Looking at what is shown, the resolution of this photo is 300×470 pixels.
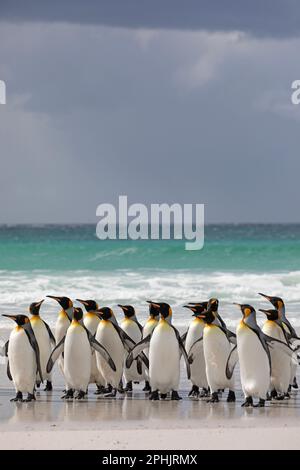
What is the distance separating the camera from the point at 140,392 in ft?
29.8

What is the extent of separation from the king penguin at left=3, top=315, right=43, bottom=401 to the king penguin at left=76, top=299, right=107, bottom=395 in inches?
21.0

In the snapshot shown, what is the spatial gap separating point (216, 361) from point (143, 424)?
4.11ft

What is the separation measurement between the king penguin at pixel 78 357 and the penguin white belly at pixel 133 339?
0.45m

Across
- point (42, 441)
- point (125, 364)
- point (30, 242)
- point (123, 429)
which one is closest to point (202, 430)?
point (123, 429)

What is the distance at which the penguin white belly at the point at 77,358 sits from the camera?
8648 mm

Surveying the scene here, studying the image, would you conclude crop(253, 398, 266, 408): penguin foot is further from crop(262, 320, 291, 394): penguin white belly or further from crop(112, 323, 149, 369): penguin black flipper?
crop(112, 323, 149, 369): penguin black flipper

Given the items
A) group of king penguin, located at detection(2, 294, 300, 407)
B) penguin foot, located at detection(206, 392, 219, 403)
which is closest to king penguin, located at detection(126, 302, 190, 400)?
group of king penguin, located at detection(2, 294, 300, 407)

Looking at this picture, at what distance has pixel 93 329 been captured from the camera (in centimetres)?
934

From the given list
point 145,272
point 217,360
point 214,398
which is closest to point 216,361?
point 217,360

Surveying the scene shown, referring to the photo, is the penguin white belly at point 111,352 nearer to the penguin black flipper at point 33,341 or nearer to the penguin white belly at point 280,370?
the penguin black flipper at point 33,341

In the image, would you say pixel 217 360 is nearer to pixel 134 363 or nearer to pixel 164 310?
pixel 164 310

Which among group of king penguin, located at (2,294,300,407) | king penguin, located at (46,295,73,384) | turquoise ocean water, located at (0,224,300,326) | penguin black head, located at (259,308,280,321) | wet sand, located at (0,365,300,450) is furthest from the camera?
turquoise ocean water, located at (0,224,300,326)

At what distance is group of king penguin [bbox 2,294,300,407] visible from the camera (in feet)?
27.3

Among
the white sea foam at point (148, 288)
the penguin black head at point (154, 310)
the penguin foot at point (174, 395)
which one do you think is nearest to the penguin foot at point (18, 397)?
the penguin foot at point (174, 395)
